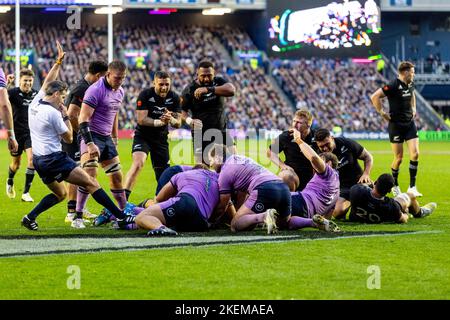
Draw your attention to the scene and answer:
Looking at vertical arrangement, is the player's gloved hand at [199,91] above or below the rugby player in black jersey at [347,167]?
above

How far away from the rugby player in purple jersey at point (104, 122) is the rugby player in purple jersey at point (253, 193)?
7.19ft

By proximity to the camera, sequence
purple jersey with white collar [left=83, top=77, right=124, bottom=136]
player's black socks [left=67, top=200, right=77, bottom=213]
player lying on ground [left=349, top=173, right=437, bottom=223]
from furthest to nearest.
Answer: player's black socks [left=67, top=200, right=77, bottom=213]
purple jersey with white collar [left=83, top=77, right=124, bottom=136]
player lying on ground [left=349, top=173, right=437, bottom=223]

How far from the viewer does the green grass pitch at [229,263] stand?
8.23 meters

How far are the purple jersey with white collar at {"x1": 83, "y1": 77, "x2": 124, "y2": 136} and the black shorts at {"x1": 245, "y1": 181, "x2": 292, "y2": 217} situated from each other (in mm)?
2851

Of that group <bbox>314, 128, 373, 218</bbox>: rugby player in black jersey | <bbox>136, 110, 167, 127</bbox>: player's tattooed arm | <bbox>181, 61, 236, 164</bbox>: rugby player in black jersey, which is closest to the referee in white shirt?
<bbox>136, 110, 167, 127</bbox>: player's tattooed arm

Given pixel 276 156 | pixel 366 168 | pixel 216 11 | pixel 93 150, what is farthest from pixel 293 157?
pixel 216 11

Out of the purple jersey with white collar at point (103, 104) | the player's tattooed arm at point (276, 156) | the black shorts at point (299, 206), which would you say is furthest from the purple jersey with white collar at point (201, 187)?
the player's tattooed arm at point (276, 156)

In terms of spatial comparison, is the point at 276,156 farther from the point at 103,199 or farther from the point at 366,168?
the point at 103,199

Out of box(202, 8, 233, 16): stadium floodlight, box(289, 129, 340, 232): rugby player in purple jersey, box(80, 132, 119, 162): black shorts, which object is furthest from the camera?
box(202, 8, 233, 16): stadium floodlight

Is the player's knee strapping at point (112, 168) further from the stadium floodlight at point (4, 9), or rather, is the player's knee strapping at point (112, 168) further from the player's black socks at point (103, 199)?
the stadium floodlight at point (4, 9)

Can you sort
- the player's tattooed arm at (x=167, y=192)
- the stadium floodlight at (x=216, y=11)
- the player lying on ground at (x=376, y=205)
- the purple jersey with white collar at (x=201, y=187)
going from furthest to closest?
1. the stadium floodlight at (x=216, y=11)
2. the player lying on ground at (x=376, y=205)
3. the player's tattooed arm at (x=167, y=192)
4. the purple jersey with white collar at (x=201, y=187)

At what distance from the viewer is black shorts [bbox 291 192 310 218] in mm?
12805

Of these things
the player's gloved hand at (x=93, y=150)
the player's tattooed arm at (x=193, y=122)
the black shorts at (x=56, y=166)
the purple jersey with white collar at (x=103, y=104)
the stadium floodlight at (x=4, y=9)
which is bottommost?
the black shorts at (x=56, y=166)

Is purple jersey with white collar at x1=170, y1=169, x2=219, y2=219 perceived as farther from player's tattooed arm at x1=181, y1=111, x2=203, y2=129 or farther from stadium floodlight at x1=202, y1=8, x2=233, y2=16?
stadium floodlight at x1=202, y1=8, x2=233, y2=16
